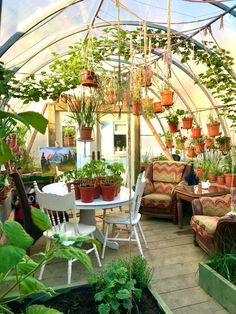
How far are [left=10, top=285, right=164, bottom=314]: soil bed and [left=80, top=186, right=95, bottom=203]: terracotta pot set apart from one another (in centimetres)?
115

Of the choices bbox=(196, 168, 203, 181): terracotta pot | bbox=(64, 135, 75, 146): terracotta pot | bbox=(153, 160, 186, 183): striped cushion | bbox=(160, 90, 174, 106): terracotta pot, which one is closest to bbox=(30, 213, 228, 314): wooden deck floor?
bbox=(153, 160, 186, 183): striped cushion

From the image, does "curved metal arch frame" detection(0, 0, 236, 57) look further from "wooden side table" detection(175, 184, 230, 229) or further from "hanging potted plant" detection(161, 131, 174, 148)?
"hanging potted plant" detection(161, 131, 174, 148)

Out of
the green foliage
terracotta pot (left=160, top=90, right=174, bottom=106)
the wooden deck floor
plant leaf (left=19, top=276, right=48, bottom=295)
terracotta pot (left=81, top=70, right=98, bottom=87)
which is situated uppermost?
terracotta pot (left=81, top=70, right=98, bottom=87)

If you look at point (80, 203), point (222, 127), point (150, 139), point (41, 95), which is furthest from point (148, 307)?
point (150, 139)

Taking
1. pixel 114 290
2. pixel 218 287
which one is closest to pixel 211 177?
pixel 218 287

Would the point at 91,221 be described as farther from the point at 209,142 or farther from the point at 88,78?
the point at 209,142

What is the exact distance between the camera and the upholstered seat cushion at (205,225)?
2.67 m

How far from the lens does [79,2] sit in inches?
148

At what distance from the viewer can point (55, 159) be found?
15.5 feet

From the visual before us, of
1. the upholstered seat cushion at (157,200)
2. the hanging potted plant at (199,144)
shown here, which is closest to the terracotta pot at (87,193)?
the upholstered seat cushion at (157,200)

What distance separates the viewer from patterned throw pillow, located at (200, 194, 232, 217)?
3109mm

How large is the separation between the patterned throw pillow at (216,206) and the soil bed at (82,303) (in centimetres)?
176

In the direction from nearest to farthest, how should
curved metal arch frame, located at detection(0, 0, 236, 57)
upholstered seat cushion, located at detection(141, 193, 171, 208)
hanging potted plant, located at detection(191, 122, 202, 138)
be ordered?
1. curved metal arch frame, located at detection(0, 0, 236, 57)
2. upholstered seat cushion, located at detection(141, 193, 171, 208)
3. hanging potted plant, located at detection(191, 122, 202, 138)

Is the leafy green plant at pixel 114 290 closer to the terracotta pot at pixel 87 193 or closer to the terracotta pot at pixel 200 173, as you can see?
the terracotta pot at pixel 87 193
